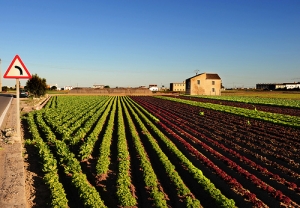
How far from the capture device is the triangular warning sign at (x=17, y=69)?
1136 cm

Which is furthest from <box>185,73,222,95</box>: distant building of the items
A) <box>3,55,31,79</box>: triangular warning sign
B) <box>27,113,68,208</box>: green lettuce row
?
<box>27,113,68,208</box>: green lettuce row

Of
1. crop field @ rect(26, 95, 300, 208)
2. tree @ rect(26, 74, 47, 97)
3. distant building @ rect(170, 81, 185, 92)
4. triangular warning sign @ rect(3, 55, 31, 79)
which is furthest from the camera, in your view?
distant building @ rect(170, 81, 185, 92)

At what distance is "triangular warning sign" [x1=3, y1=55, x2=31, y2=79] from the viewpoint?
11.4m

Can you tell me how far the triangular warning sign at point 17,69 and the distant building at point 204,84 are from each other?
72.2 m

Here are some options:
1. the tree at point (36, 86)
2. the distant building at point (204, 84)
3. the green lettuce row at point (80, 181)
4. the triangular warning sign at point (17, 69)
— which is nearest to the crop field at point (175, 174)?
the green lettuce row at point (80, 181)

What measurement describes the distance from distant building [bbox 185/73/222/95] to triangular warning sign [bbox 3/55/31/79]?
72191mm

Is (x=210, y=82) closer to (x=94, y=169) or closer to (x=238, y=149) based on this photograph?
(x=238, y=149)

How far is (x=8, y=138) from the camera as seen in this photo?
13188mm

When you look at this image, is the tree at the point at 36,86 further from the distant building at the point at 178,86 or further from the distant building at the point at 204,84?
the distant building at the point at 178,86

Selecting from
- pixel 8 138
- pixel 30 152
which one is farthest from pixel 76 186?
pixel 8 138

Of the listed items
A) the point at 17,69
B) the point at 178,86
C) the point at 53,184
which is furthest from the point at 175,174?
the point at 178,86

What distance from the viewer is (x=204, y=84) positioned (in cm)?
8181

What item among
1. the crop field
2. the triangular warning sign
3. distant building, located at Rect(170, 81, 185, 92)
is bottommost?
the crop field

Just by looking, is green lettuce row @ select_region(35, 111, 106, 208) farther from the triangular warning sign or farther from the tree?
the tree
